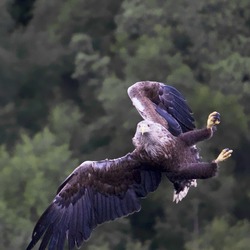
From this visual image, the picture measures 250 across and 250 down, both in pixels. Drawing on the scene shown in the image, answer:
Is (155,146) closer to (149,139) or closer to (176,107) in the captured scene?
(149,139)

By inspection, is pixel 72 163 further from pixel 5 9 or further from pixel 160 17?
pixel 5 9

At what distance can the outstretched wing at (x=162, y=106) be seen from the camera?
53.2 feet

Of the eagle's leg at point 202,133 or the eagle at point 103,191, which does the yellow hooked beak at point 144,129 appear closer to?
the eagle at point 103,191

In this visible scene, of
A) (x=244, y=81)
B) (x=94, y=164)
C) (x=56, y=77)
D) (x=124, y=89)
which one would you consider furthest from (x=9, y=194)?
(x=94, y=164)

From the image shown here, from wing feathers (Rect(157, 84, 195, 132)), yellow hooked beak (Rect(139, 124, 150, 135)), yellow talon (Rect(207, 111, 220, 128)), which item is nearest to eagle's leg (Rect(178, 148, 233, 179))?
yellow talon (Rect(207, 111, 220, 128))

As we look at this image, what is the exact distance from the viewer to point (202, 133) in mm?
15383

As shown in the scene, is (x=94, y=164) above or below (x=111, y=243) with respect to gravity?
above

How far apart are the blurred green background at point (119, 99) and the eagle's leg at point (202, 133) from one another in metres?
14.6

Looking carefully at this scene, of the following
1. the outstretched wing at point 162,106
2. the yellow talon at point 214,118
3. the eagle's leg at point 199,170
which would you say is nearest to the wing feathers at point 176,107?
the outstretched wing at point 162,106

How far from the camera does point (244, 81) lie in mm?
35719

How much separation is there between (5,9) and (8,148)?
298 inches

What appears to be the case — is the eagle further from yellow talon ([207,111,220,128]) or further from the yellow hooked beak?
yellow talon ([207,111,220,128])

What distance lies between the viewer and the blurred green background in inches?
1318

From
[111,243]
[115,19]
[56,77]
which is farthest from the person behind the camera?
[56,77]
